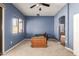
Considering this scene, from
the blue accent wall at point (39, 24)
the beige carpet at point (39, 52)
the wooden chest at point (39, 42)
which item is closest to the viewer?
the beige carpet at point (39, 52)

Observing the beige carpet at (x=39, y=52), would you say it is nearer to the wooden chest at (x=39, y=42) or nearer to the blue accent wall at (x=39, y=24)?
the wooden chest at (x=39, y=42)

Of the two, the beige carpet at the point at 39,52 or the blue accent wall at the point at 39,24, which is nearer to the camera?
the beige carpet at the point at 39,52

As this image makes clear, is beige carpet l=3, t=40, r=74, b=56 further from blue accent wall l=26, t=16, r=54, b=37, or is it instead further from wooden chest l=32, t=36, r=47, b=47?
blue accent wall l=26, t=16, r=54, b=37

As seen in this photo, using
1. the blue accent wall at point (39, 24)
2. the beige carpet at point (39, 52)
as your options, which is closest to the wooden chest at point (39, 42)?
the beige carpet at point (39, 52)

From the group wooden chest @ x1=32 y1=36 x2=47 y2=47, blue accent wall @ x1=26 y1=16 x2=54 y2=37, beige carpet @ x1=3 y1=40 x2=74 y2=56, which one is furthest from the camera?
blue accent wall @ x1=26 y1=16 x2=54 y2=37

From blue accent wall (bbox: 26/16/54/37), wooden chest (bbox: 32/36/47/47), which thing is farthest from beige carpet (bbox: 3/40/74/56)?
blue accent wall (bbox: 26/16/54/37)

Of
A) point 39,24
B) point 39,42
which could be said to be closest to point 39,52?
point 39,42

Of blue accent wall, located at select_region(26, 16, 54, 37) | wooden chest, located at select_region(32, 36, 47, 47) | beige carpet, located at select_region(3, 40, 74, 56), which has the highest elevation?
blue accent wall, located at select_region(26, 16, 54, 37)

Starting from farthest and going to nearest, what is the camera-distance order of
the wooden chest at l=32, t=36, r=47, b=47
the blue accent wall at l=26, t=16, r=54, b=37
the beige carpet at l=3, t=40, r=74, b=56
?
the blue accent wall at l=26, t=16, r=54, b=37 → the wooden chest at l=32, t=36, r=47, b=47 → the beige carpet at l=3, t=40, r=74, b=56

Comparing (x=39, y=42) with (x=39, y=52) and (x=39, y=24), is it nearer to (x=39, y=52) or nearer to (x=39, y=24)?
(x=39, y=52)

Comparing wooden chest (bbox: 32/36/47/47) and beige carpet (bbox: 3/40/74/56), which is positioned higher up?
wooden chest (bbox: 32/36/47/47)

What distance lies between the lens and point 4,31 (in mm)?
4164

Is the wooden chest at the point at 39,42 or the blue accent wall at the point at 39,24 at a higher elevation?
the blue accent wall at the point at 39,24

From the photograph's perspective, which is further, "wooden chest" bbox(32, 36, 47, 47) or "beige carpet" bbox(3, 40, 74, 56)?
"wooden chest" bbox(32, 36, 47, 47)
